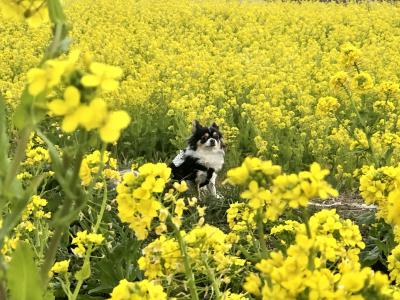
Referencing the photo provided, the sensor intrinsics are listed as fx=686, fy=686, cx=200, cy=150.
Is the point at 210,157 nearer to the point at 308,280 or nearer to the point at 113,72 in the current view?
the point at 308,280

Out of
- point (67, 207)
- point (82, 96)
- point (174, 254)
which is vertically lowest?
point (174, 254)

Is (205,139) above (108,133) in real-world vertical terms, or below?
below

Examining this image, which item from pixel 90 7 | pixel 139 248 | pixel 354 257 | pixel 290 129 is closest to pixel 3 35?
pixel 90 7

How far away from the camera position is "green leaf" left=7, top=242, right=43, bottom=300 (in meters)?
1.17

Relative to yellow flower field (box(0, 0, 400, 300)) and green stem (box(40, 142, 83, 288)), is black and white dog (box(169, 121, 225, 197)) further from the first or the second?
green stem (box(40, 142, 83, 288))

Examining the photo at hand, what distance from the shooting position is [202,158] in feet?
14.9

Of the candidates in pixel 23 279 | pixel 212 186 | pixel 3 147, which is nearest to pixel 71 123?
pixel 3 147

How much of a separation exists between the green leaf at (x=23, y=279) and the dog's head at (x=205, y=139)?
129 inches

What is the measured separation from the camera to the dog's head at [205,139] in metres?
4.46

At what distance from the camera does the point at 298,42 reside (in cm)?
1104

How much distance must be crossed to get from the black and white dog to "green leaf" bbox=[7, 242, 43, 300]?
3.27 metres

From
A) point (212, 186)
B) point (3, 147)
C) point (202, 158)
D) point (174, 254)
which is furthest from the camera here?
point (202, 158)

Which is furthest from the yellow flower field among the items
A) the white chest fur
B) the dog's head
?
the dog's head

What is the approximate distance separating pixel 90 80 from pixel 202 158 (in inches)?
146
